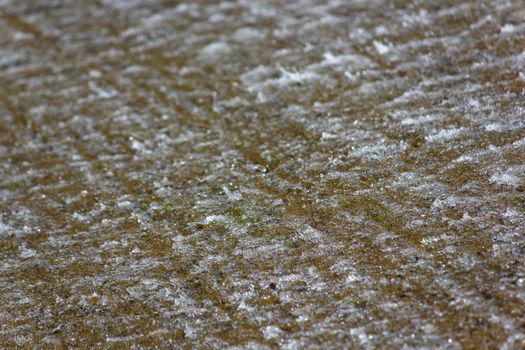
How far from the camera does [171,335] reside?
1.57 meters

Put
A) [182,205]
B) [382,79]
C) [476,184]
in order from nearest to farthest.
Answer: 1. [476,184]
2. [182,205]
3. [382,79]

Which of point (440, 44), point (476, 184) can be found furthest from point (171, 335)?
point (440, 44)

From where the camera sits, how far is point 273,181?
2.06 metres

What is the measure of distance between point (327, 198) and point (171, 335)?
2.22 ft

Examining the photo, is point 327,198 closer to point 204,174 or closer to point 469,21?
point 204,174

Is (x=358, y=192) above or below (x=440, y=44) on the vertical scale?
below

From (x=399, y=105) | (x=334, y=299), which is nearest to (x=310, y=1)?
(x=399, y=105)

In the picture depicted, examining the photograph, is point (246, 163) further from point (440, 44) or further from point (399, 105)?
point (440, 44)

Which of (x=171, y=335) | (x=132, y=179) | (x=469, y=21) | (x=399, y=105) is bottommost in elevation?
(x=171, y=335)

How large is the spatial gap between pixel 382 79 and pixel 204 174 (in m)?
0.86

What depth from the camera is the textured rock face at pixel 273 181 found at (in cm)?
158

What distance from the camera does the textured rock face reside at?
158 cm

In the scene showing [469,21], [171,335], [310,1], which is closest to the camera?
[171,335]

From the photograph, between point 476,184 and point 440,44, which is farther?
point 440,44
